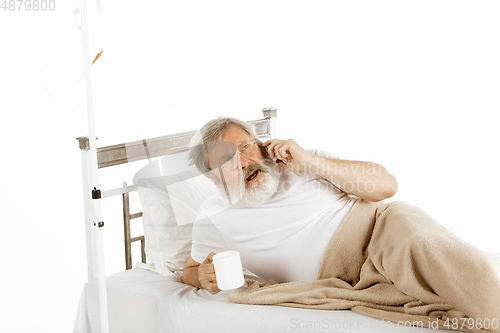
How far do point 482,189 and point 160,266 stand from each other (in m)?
1.53

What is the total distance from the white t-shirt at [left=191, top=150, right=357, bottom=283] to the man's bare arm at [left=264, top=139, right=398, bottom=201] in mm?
66

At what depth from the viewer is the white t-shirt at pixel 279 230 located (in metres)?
1.67

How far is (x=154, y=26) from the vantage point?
1838 millimetres

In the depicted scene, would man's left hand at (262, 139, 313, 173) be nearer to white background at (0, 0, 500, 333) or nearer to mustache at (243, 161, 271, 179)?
Result: mustache at (243, 161, 271, 179)

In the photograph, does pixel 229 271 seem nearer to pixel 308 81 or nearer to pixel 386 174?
pixel 386 174

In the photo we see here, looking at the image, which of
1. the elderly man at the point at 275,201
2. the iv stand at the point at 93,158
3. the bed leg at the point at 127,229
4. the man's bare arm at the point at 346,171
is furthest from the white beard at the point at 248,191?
the iv stand at the point at 93,158

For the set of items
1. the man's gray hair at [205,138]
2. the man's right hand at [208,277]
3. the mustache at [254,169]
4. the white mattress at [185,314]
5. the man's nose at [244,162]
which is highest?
the man's gray hair at [205,138]

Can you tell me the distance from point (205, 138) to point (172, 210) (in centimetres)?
28

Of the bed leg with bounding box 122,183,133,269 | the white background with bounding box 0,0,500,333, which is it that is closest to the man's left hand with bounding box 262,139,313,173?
the white background with bounding box 0,0,500,333

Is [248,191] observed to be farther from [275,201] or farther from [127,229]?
[127,229]

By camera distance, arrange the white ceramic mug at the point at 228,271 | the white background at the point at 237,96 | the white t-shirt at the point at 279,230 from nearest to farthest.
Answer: the white ceramic mug at the point at 228,271, the white t-shirt at the point at 279,230, the white background at the point at 237,96

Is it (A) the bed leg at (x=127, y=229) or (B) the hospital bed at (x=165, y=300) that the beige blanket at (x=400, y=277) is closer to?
(B) the hospital bed at (x=165, y=300)

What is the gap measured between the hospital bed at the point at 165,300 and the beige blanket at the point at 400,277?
0.04 meters

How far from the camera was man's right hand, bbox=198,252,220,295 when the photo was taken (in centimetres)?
157
